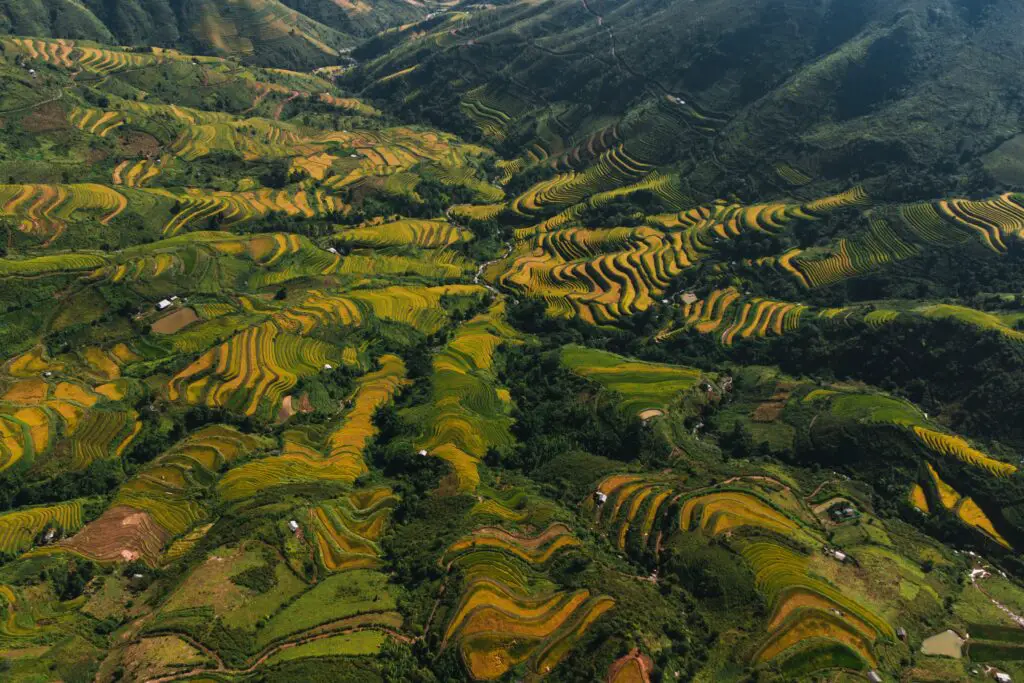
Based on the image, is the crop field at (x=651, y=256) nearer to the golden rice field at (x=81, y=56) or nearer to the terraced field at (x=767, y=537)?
the terraced field at (x=767, y=537)

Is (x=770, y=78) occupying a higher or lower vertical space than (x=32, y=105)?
higher

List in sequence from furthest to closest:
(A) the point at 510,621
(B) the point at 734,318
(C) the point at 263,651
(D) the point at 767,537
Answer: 1. (B) the point at 734,318
2. (D) the point at 767,537
3. (A) the point at 510,621
4. (C) the point at 263,651

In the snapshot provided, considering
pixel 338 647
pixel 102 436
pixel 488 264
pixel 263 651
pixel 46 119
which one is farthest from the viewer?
pixel 46 119

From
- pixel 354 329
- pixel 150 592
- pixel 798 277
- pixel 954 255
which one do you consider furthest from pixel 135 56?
pixel 954 255

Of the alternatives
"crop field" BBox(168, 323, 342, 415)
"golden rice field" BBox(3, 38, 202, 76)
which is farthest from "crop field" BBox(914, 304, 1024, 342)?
"golden rice field" BBox(3, 38, 202, 76)

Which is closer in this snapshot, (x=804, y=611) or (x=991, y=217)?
(x=804, y=611)

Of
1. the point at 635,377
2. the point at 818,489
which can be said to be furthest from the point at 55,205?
the point at 818,489

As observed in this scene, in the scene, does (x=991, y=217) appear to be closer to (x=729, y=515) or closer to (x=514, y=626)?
(x=729, y=515)

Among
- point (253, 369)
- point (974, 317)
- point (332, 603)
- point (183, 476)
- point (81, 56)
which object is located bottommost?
point (332, 603)
